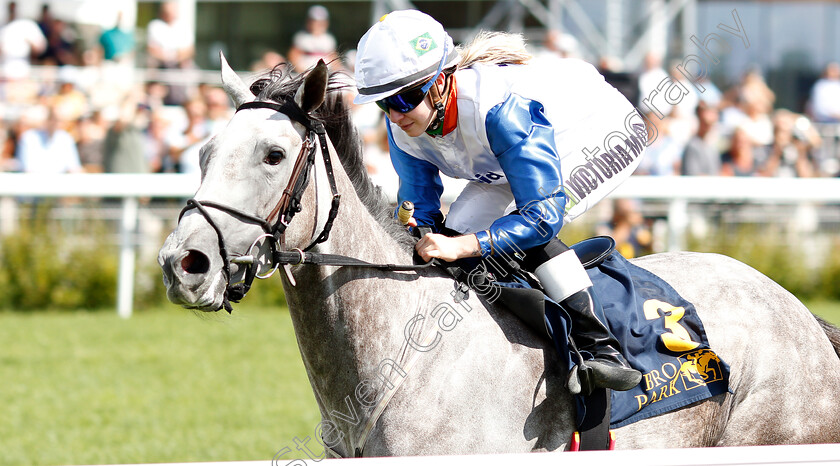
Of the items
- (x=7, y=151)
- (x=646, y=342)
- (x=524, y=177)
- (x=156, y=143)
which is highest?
(x=524, y=177)

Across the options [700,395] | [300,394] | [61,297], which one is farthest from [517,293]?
[61,297]

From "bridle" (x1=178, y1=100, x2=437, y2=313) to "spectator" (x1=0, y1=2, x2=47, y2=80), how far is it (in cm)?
835

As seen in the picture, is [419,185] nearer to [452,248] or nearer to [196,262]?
[452,248]

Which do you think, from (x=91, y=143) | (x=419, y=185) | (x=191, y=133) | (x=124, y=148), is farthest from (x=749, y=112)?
(x=419, y=185)

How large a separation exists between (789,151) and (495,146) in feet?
24.8

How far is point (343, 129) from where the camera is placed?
2609 millimetres

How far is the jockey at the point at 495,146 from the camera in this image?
247cm

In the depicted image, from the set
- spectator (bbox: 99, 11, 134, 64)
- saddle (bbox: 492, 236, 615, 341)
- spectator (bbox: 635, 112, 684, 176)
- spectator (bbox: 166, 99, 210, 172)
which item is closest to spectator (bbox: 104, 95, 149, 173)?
spectator (bbox: 166, 99, 210, 172)

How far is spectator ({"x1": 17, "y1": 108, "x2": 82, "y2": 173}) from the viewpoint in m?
8.14

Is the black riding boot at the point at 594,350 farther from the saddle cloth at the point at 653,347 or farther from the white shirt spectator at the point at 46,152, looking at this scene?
the white shirt spectator at the point at 46,152

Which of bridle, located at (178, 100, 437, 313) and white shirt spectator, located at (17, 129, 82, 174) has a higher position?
bridle, located at (178, 100, 437, 313)

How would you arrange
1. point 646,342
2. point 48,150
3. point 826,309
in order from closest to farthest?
1. point 646,342
2. point 826,309
3. point 48,150

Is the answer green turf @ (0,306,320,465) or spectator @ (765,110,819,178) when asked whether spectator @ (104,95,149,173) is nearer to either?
green turf @ (0,306,320,465)

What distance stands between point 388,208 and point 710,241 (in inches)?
203
